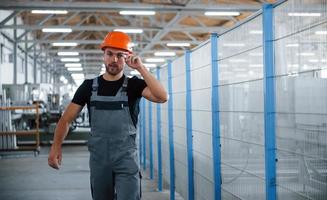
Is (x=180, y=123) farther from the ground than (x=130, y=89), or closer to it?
closer to it

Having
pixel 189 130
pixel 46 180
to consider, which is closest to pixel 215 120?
pixel 189 130

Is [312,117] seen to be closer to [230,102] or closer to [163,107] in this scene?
[230,102]

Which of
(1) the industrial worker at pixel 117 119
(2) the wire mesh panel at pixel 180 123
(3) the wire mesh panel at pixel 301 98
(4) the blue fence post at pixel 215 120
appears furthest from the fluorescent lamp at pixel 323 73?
(2) the wire mesh panel at pixel 180 123

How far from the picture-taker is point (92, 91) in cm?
370

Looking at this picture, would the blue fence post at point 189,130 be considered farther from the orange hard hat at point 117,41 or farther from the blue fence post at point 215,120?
the orange hard hat at point 117,41

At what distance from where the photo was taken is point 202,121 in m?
5.37

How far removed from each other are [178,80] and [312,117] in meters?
4.08

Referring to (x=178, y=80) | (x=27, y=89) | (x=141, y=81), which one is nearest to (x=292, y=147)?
(x=141, y=81)

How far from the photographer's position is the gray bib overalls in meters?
3.55

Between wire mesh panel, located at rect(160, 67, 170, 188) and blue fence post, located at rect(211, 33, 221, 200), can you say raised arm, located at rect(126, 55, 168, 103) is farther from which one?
wire mesh panel, located at rect(160, 67, 170, 188)

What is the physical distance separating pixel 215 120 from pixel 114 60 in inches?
57.7

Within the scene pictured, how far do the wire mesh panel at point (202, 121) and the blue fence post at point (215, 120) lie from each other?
0.77 feet

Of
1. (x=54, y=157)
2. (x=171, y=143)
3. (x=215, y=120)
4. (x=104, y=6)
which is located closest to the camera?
(x=54, y=157)

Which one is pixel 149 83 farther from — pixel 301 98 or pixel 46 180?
pixel 46 180
